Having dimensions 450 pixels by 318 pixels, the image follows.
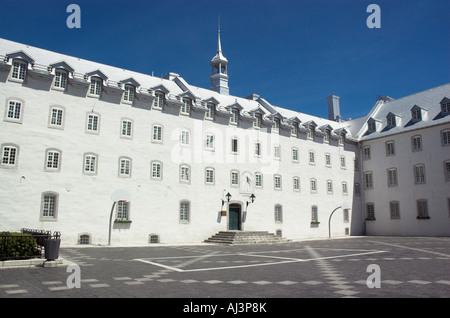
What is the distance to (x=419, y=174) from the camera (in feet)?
126

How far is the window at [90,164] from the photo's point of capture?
26.6 m

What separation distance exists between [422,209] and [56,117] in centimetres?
3571

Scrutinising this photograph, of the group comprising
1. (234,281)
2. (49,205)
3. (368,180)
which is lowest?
(234,281)

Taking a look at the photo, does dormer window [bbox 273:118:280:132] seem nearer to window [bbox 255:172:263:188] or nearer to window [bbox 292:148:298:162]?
window [bbox 292:148:298:162]

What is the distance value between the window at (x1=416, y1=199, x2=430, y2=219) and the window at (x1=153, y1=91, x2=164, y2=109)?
92.7ft

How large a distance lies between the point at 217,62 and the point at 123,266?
36.1 meters

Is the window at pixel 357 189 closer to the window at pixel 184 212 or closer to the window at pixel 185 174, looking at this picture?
the window at pixel 185 174

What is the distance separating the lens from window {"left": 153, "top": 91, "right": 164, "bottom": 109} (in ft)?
102

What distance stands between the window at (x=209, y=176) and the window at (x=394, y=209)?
21663 millimetres

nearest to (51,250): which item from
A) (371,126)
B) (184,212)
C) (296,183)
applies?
(184,212)

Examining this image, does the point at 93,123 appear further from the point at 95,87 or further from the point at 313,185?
the point at 313,185

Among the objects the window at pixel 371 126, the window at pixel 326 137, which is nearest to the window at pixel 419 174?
the window at pixel 371 126
